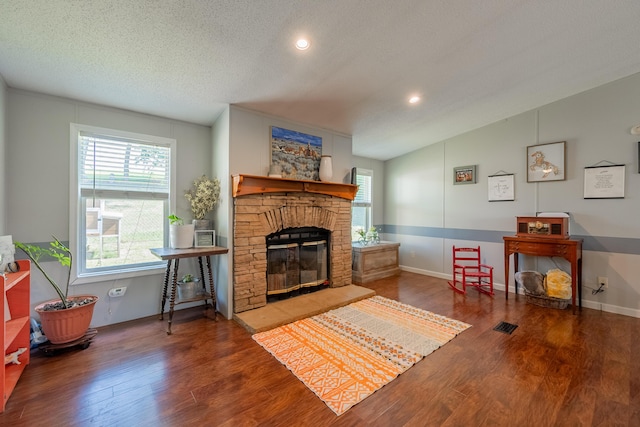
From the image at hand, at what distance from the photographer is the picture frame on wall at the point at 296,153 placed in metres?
3.42

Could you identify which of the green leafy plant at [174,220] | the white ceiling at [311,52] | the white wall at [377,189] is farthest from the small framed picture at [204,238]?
the white wall at [377,189]

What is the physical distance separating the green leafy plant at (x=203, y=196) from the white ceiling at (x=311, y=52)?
33.8 inches

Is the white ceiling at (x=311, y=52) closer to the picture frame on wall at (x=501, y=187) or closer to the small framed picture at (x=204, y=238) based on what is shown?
the picture frame on wall at (x=501, y=187)

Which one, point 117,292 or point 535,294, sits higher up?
point 117,292

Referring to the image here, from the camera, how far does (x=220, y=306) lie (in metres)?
3.21

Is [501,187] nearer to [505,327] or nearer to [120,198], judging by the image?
[505,327]

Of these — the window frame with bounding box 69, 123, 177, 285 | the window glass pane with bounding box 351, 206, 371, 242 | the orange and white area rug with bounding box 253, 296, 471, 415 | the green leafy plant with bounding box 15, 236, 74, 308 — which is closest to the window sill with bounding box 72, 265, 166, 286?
the window frame with bounding box 69, 123, 177, 285

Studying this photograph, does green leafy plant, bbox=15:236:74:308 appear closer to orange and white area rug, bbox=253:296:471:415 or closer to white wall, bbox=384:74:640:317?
orange and white area rug, bbox=253:296:471:415

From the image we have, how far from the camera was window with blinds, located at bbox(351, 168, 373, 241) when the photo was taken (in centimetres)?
552

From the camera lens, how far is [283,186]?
3.33m

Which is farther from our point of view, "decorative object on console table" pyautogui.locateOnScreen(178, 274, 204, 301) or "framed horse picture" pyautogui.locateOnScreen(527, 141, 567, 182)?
"framed horse picture" pyautogui.locateOnScreen(527, 141, 567, 182)

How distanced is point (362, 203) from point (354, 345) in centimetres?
357

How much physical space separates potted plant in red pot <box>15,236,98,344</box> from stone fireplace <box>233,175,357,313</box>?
1.35 m

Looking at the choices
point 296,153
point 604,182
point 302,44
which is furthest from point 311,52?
point 604,182
